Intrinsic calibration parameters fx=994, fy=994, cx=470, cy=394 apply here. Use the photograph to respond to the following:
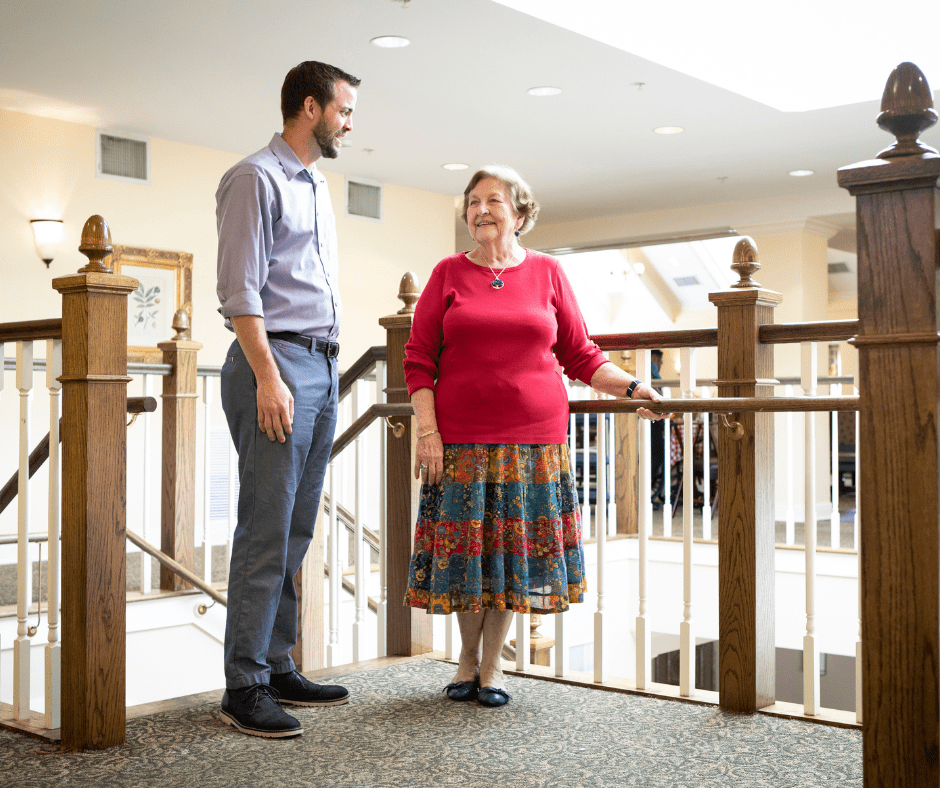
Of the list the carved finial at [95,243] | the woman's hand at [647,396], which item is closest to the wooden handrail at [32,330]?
the carved finial at [95,243]

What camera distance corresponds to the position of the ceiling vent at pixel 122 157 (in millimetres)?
6628

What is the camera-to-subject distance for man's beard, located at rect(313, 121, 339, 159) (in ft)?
7.63

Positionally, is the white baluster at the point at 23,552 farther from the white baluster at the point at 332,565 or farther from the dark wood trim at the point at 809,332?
the dark wood trim at the point at 809,332

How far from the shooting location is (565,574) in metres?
2.38

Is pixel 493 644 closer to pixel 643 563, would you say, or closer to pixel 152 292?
pixel 643 563

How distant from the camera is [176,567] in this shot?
4211mm

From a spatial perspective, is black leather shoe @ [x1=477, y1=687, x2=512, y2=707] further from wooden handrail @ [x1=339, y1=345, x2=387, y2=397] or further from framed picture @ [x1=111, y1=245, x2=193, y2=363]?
framed picture @ [x1=111, y1=245, x2=193, y2=363]

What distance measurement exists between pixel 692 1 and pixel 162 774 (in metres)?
5.16

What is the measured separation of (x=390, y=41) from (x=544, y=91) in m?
1.22

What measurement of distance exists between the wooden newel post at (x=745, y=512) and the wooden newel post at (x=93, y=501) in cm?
139

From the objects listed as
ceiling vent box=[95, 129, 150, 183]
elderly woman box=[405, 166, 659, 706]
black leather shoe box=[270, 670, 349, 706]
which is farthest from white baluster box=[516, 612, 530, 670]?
ceiling vent box=[95, 129, 150, 183]

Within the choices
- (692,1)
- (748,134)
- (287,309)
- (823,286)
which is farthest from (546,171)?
(287,309)

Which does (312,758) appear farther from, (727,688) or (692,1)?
(692,1)

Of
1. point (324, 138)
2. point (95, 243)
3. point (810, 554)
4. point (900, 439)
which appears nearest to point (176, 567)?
point (95, 243)
